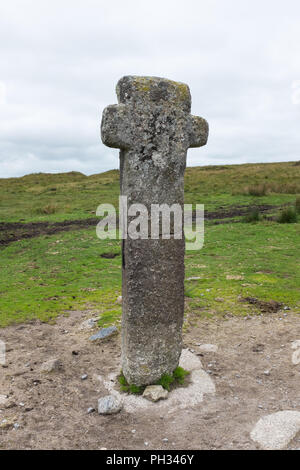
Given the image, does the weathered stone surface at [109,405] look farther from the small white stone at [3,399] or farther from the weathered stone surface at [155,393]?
the small white stone at [3,399]

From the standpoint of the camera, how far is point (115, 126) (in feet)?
19.0

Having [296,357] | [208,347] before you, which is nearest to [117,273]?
[208,347]

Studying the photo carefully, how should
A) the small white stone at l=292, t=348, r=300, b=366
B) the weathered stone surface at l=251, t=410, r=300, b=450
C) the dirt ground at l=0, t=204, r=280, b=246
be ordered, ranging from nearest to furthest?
the weathered stone surface at l=251, t=410, r=300, b=450, the small white stone at l=292, t=348, r=300, b=366, the dirt ground at l=0, t=204, r=280, b=246

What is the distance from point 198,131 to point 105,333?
485 cm

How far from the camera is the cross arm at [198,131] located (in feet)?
21.0

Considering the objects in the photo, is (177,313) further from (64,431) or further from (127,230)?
(64,431)

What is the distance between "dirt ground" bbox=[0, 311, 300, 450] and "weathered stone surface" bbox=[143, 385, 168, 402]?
325 millimetres

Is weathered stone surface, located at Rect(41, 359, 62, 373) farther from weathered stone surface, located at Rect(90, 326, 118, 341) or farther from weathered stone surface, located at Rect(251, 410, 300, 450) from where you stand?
weathered stone surface, located at Rect(251, 410, 300, 450)

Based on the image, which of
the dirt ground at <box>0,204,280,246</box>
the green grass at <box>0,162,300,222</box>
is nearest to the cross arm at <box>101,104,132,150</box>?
the dirt ground at <box>0,204,280,246</box>

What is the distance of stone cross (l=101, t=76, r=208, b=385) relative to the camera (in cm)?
592

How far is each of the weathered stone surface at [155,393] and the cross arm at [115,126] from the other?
402 cm

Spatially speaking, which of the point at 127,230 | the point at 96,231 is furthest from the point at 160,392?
the point at 96,231

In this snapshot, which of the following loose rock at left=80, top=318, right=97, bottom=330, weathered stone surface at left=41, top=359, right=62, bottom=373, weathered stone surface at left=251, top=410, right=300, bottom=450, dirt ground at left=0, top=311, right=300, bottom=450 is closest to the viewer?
weathered stone surface at left=251, top=410, right=300, bottom=450

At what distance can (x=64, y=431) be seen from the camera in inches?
218
